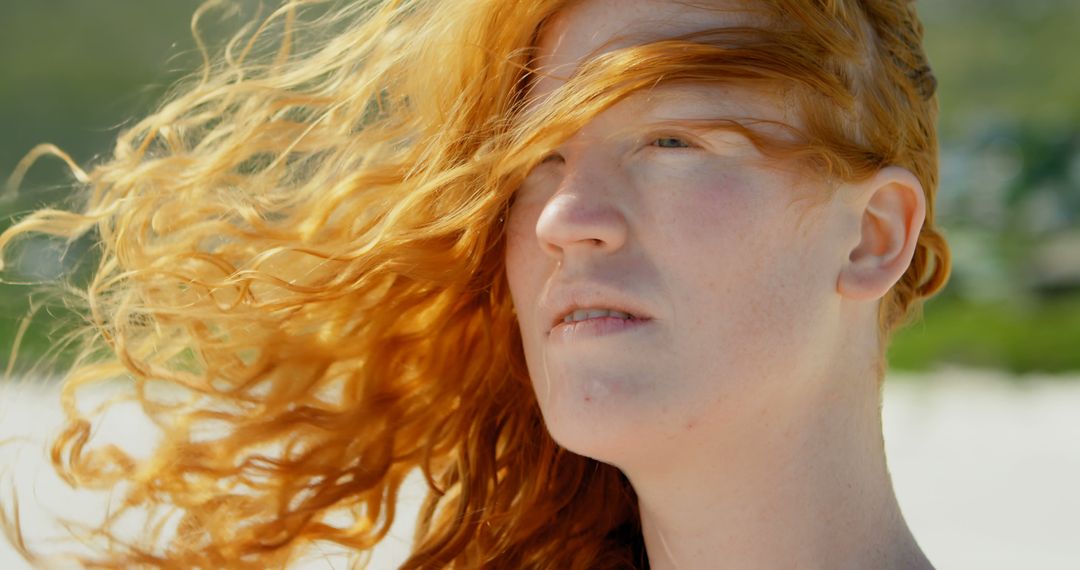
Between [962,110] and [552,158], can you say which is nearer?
[552,158]

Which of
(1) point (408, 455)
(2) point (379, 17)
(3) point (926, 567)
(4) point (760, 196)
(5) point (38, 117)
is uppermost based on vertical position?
(5) point (38, 117)

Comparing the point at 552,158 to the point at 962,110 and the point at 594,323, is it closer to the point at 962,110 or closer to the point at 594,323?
the point at 594,323

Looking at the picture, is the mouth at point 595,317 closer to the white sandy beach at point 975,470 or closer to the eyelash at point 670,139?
the eyelash at point 670,139

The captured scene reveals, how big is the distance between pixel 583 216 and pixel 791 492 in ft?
1.54

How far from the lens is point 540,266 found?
1.79 metres

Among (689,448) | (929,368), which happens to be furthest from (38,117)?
(689,448)

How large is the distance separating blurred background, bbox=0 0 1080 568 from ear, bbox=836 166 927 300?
1323 mm

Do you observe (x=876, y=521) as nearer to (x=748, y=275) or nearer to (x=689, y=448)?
(x=689, y=448)

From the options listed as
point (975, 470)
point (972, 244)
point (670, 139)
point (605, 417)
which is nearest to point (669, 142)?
point (670, 139)

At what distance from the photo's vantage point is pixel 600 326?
1.67 m

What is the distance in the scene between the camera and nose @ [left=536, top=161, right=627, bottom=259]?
166 cm

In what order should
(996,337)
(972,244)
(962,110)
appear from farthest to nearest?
(962,110)
(972,244)
(996,337)

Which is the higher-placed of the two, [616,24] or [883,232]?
[616,24]

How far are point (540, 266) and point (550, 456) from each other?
21.8 inches
